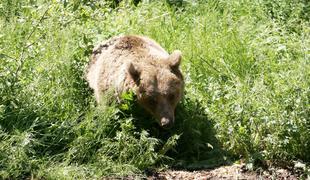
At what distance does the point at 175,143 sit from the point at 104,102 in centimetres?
73

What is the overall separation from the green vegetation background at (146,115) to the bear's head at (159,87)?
0.47ft

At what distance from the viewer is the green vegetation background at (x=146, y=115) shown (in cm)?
549

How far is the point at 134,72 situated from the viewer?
591 cm

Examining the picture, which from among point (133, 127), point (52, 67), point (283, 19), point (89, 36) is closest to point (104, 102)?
point (133, 127)

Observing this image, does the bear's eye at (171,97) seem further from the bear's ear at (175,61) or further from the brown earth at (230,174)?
the brown earth at (230,174)

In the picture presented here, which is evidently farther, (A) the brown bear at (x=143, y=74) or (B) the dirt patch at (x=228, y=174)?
(A) the brown bear at (x=143, y=74)

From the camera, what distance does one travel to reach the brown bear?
584cm

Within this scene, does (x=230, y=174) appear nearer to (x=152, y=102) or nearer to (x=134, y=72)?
(x=152, y=102)

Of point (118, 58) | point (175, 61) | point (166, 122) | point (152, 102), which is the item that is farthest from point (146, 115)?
point (118, 58)

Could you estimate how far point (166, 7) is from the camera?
869cm

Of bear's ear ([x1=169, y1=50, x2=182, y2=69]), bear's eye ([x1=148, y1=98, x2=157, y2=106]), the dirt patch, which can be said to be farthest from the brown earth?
bear's ear ([x1=169, y1=50, x2=182, y2=69])

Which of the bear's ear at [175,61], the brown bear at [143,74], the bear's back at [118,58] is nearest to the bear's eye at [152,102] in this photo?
the brown bear at [143,74]

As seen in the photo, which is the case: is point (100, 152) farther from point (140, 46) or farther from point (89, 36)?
point (89, 36)

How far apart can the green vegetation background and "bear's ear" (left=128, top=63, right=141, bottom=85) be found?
0.17 metres
